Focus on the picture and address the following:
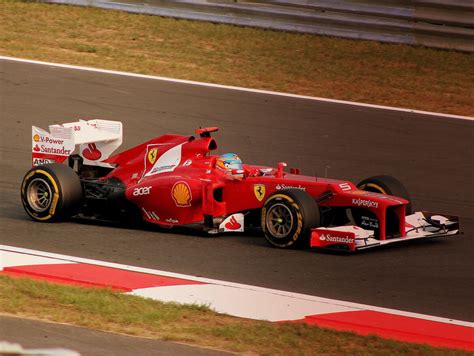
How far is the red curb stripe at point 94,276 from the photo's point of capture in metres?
8.33

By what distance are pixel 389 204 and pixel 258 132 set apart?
487 cm

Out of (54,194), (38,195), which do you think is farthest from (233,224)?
(38,195)

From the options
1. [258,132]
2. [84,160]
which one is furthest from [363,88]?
[84,160]

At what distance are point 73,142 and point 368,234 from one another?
10.4ft

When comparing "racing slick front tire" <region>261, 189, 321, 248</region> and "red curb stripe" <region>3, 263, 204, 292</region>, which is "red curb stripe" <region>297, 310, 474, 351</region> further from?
"racing slick front tire" <region>261, 189, 321, 248</region>

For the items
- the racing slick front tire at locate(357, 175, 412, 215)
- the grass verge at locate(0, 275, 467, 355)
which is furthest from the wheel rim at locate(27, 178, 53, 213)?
the racing slick front tire at locate(357, 175, 412, 215)

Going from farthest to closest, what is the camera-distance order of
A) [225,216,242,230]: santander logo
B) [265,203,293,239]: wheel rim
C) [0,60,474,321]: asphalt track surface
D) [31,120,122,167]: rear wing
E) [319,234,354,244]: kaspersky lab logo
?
[31,120,122,167]: rear wing → [225,216,242,230]: santander logo → [265,203,293,239]: wheel rim → [319,234,354,244]: kaspersky lab logo → [0,60,474,321]: asphalt track surface

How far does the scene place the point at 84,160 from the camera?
35.9 ft

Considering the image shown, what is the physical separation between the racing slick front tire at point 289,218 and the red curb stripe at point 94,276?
128cm

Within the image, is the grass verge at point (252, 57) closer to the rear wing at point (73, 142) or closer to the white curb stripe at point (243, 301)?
the rear wing at point (73, 142)

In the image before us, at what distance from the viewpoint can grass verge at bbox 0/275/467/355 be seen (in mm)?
6727

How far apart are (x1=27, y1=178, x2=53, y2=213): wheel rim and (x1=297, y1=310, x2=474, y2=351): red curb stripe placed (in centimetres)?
354

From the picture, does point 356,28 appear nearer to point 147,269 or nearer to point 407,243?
point 407,243

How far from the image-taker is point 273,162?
12859 mm
